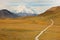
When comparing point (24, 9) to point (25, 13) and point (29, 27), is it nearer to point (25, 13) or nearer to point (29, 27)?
point (25, 13)

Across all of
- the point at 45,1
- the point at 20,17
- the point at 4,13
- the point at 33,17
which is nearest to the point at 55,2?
the point at 45,1

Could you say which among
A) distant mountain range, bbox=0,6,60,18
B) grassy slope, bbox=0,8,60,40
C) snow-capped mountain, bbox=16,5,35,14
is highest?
snow-capped mountain, bbox=16,5,35,14

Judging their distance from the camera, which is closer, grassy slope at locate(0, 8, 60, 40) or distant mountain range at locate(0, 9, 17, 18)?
grassy slope at locate(0, 8, 60, 40)

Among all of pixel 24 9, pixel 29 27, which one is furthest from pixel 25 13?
pixel 29 27

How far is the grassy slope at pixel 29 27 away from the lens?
120 cm

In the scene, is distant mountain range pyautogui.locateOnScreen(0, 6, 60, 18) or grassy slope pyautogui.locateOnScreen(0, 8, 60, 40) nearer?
grassy slope pyautogui.locateOnScreen(0, 8, 60, 40)

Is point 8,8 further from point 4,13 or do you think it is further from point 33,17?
point 33,17

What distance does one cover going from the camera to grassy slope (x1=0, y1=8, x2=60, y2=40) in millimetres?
1199

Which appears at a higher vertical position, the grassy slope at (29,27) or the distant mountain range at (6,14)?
the distant mountain range at (6,14)

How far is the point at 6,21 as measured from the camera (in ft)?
4.47

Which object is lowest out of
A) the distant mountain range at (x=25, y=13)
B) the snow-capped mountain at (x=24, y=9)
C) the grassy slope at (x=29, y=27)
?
the grassy slope at (x=29, y=27)

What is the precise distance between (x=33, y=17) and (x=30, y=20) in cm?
4

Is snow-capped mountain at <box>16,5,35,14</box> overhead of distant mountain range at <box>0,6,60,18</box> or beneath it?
overhead

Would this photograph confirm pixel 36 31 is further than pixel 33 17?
No
